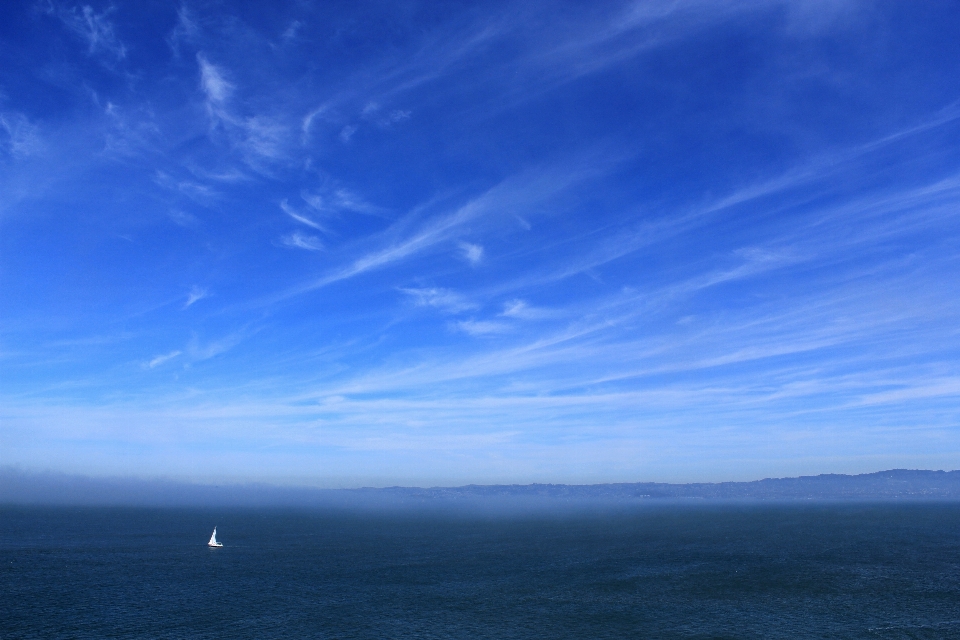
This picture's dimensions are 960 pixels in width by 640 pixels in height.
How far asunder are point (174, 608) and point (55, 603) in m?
16.6

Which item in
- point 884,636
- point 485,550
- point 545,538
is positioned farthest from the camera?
point 545,538

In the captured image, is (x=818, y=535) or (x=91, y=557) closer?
(x=91, y=557)

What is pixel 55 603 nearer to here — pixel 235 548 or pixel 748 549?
pixel 235 548

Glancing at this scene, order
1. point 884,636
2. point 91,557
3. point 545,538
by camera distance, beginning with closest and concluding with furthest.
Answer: point 884,636, point 91,557, point 545,538

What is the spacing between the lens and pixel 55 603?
7431cm

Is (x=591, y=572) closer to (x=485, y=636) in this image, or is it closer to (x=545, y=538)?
(x=485, y=636)

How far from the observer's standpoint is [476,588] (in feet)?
289

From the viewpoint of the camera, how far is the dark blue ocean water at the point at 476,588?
66062 mm

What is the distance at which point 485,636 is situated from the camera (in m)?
63.4

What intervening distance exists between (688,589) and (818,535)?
354 ft

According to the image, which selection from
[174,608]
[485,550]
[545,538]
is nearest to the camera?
[174,608]

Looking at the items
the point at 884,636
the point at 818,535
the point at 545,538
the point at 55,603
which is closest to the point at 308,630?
the point at 55,603

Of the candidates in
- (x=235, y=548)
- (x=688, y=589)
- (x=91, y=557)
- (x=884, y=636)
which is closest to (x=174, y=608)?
(x=91, y=557)

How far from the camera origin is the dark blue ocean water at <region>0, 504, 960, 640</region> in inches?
2601
